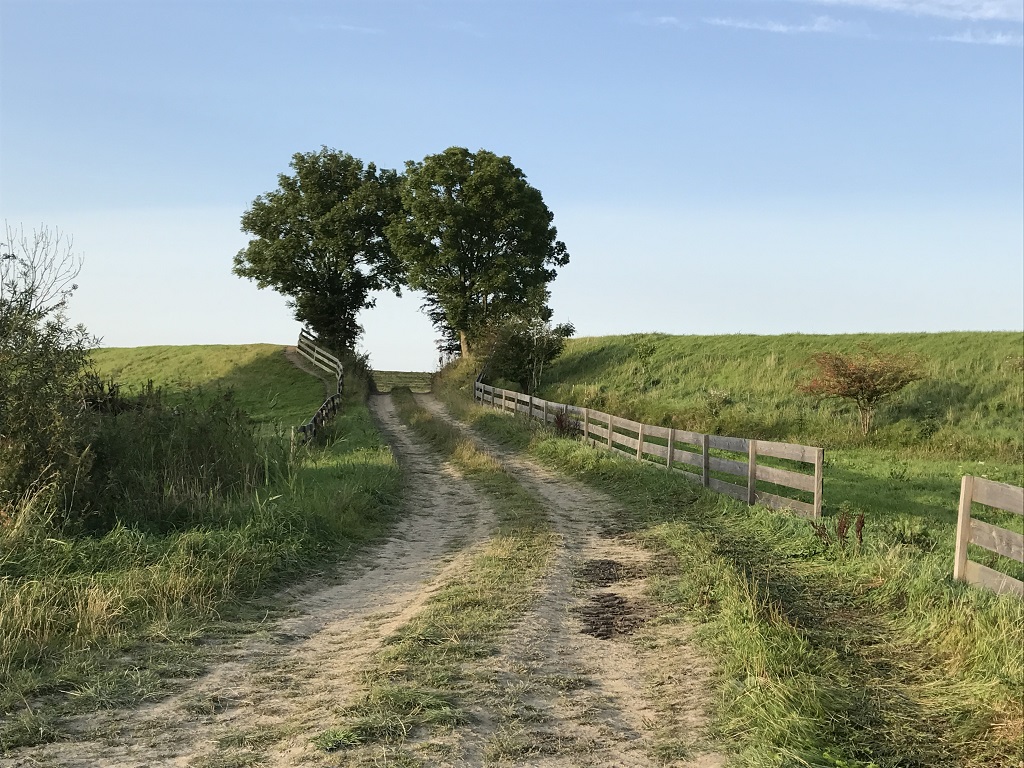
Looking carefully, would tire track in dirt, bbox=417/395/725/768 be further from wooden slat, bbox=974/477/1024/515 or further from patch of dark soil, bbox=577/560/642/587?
wooden slat, bbox=974/477/1024/515

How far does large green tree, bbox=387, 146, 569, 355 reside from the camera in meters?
40.7

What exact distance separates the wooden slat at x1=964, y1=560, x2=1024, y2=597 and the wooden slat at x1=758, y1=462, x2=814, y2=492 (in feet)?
10.2

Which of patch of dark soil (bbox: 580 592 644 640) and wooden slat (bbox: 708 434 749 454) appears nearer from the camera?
patch of dark soil (bbox: 580 592 644 640)

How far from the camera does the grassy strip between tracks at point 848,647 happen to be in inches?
169

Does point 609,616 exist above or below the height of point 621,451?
below

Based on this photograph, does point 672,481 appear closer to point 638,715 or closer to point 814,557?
point 814,557

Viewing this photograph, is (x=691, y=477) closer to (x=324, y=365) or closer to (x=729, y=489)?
(x=729, y=489)

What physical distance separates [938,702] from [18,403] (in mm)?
10037

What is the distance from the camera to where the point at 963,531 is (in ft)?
24.1

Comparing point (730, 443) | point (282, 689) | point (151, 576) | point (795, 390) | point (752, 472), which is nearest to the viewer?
point (282, 689)

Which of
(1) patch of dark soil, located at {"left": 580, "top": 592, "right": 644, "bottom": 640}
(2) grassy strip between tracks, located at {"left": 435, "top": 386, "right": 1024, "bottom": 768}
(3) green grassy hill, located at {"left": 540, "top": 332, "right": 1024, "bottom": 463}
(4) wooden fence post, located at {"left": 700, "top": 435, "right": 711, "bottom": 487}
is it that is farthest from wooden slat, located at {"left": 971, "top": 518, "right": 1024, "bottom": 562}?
(3) green grassy hill, located at {"left": 540, "top": 332, "right": 1024, "bottom": 463}

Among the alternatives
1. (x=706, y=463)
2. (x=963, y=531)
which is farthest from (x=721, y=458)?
(x=963, y=531)

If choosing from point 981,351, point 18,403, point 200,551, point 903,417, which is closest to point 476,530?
point 200,551

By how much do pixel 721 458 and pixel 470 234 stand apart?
1090 inches
